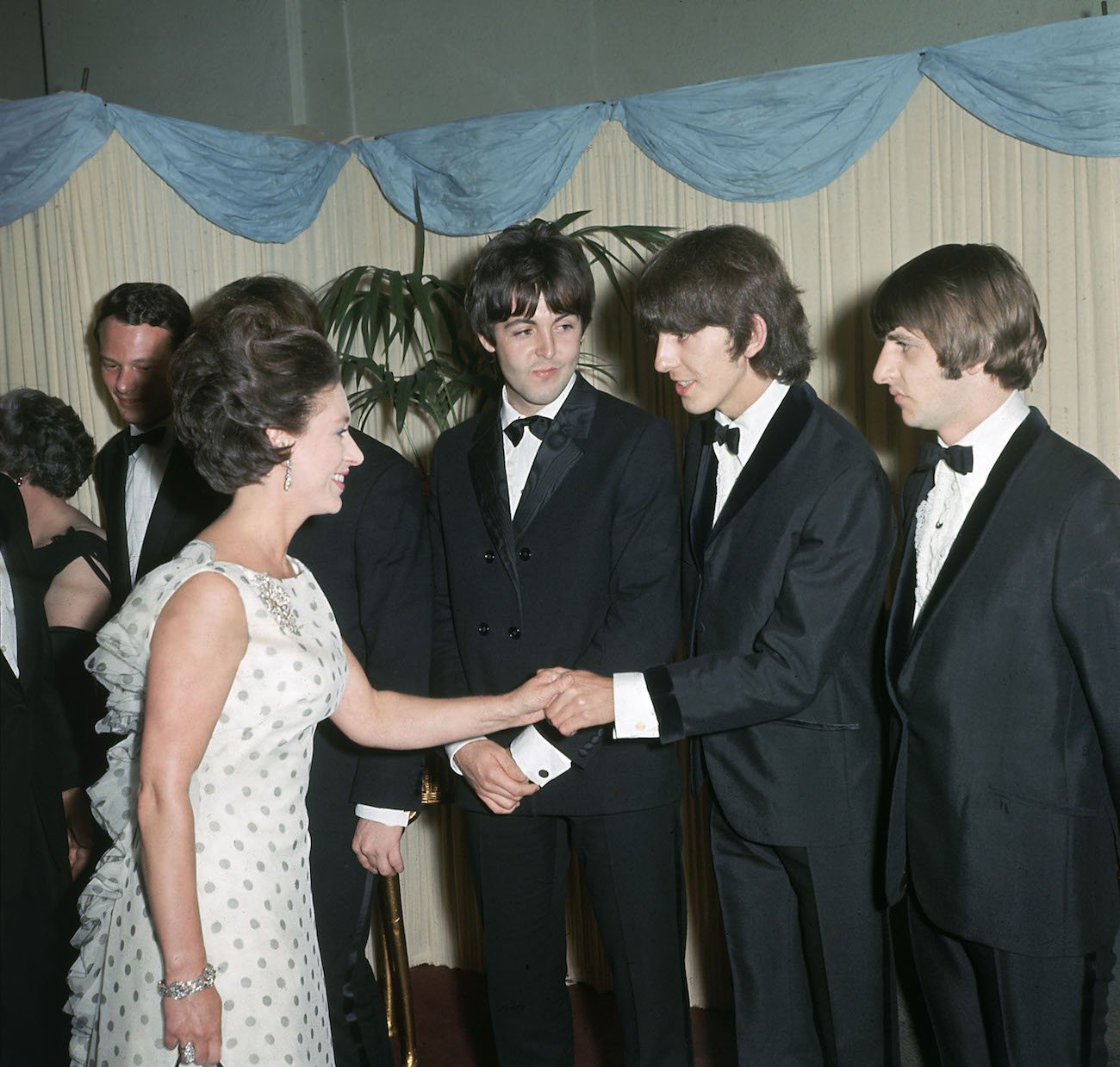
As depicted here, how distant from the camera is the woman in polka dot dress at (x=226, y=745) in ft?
5.42

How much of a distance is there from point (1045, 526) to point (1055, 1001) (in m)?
0.77

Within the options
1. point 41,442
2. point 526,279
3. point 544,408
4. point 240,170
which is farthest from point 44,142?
point 544,408

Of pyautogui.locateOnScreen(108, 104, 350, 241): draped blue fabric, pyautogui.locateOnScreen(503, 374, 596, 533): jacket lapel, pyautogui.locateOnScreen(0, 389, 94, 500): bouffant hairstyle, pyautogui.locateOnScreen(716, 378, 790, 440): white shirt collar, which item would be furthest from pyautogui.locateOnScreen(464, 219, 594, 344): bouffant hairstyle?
pyautogui.locateOnScreen(108, 104, 350, 241): draped blue fabric

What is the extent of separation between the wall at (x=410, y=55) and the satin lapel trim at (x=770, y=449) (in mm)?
2448

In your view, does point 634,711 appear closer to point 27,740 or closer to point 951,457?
point 951,457

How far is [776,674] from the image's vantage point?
2.12m

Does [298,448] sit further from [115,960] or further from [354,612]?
[115,960]

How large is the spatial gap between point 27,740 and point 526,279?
1.40 m

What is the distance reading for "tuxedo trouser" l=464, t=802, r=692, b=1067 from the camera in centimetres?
237

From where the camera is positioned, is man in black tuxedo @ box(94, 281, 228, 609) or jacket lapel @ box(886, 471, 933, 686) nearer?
jacket lapel @ box(886, 471, 933, 686)

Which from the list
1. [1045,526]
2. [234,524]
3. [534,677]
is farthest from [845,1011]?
[234,524]

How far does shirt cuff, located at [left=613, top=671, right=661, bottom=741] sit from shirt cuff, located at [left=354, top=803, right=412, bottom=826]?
486mm

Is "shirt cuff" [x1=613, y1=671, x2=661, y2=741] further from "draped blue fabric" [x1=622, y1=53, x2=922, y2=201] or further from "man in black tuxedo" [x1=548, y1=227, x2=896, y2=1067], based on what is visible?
"draped blue fabric" [x1=622, y1=53, x2=922, y2=201]

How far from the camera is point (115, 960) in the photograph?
177 centimetres
